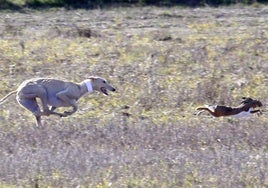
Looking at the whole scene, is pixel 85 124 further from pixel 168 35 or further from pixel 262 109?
pixel 168 35

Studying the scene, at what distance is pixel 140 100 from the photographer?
527 inches

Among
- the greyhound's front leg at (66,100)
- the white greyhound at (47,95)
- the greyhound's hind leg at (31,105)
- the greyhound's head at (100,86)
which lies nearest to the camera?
the greyhound's hind leg at (31,105)

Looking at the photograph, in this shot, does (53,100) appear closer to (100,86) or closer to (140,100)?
(100,86)

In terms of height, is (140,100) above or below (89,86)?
below

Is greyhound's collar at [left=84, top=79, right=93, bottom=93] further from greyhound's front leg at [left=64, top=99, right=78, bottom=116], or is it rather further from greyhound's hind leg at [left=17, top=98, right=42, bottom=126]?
greyhound's hind leg at [left=17, top=98, right=42, bottom=126]

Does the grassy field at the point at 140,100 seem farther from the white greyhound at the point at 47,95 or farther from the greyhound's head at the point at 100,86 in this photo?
the greyhound's head at the point at 100,86

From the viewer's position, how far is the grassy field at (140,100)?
8422 millimetres

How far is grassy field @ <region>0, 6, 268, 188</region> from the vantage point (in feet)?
27.6

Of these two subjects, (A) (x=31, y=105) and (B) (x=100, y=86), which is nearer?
(A) (x=31, y=105)

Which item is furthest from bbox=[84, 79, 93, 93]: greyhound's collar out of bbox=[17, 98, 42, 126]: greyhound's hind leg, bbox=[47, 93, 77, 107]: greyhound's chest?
bbox=[17, 98, 42, 126]: greyhound's hind leg

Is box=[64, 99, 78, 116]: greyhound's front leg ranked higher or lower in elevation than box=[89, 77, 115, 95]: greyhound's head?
lower

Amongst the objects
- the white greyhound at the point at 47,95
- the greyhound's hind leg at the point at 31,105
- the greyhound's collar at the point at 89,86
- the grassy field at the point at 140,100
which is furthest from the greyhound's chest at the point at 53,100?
the greyhound's collar at the point at 89,86

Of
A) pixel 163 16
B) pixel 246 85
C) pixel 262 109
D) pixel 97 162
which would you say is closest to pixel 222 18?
pixel 163 16

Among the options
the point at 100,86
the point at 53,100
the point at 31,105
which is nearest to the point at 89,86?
the point at 100,86
